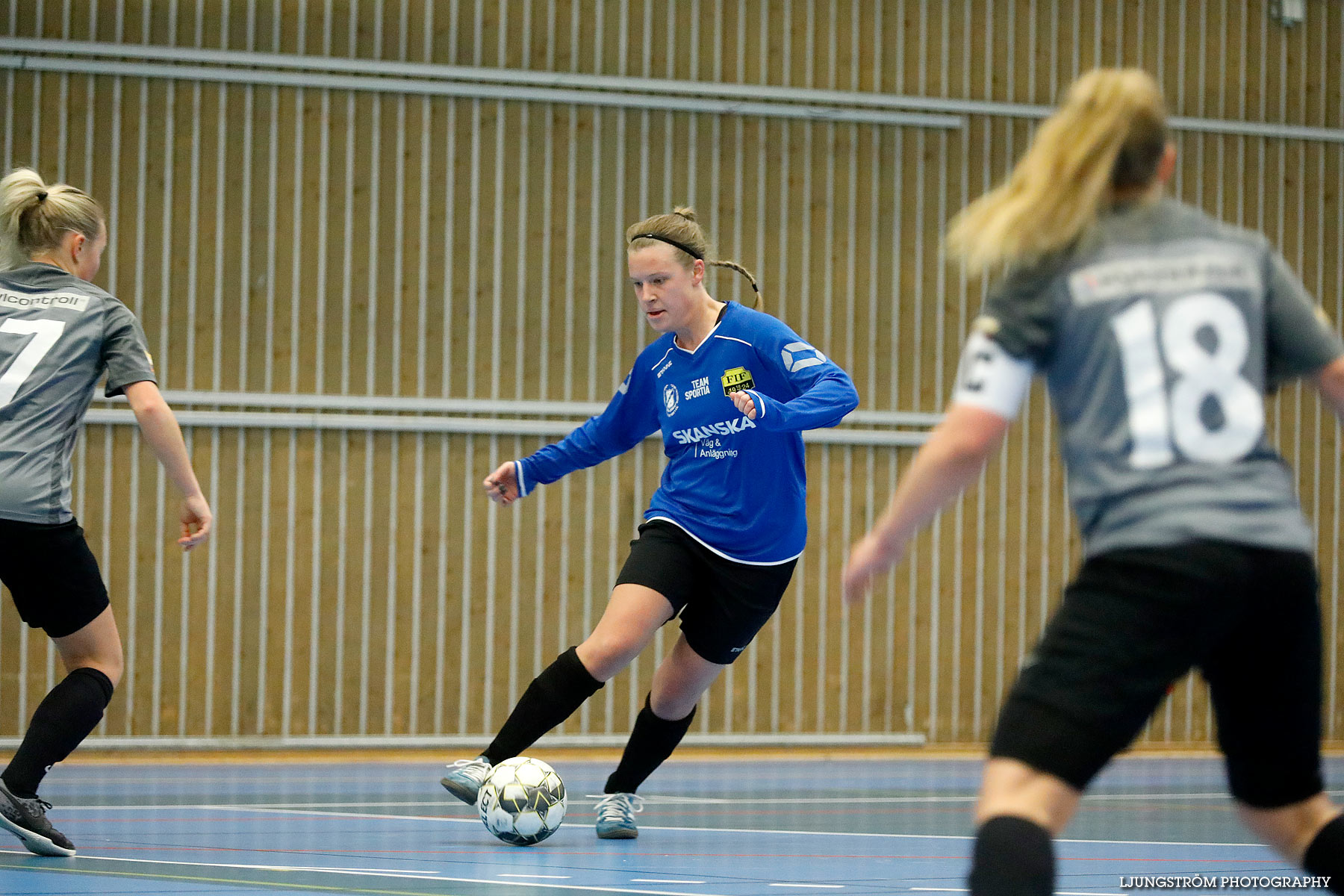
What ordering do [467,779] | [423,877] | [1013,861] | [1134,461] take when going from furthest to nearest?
[467,779], [423,877], [1134,461], [1013,861]

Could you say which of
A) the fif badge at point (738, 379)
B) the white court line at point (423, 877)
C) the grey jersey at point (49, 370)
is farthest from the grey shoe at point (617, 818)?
the grey jersey at point (49, 370)

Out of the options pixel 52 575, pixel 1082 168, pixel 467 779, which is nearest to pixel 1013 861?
pixel 1082 168

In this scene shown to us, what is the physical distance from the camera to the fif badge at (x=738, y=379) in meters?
4.98

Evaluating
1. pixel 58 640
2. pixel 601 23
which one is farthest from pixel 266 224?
pixel 58 640

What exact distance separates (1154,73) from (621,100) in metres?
3.99

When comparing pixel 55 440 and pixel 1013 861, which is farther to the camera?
pixel 55 440

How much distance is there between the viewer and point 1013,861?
2.02m

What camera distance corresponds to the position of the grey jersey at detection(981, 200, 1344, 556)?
2.13 meters

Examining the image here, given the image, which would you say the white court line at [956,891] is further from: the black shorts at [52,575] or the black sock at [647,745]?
the black shorts at [52,575]

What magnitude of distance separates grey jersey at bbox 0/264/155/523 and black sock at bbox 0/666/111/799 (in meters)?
0.46

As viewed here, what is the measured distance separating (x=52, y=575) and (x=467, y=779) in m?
1.27

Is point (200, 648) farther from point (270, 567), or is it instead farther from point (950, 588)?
point (950, 588)

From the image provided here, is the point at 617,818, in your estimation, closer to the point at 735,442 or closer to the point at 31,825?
the point at 735,442

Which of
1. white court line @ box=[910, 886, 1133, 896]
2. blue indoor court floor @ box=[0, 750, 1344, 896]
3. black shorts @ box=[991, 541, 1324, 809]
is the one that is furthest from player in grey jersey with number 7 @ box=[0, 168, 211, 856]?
black shorts @ box=[991, 541, 1324, 809]
